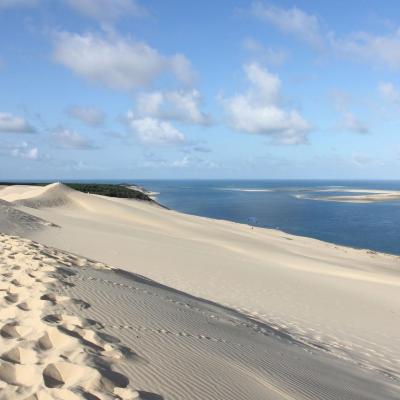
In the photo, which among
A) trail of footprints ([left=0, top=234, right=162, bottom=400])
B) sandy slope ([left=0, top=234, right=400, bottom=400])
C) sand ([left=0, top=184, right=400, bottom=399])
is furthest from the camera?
sand ([left=0, top=184, right=400, bottom=399])

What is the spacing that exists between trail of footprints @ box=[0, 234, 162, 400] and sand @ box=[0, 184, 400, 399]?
0.8 inches

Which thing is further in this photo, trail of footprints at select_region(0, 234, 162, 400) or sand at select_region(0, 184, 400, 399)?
sand at select_region(0, 184, 400, 399)

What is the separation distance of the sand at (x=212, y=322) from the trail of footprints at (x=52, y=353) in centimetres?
2

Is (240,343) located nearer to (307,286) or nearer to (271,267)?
(307,286)


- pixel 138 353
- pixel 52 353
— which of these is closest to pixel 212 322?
pixel 138 353

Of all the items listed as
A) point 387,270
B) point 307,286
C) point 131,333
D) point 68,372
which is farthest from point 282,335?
point 387,270

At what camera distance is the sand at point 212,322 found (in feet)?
13.3

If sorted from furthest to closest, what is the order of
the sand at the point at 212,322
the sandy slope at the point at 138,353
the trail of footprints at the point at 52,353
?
the sand at the point at 212,322 < the sandy slope at the point at 138,353 < the trail of footprints at the point at 52,353

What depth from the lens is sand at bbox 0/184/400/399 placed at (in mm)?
4043

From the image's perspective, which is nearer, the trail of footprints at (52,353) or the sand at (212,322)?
the trail of footprints at (52,353)

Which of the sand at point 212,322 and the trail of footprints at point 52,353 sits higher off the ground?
the trail of footprints at point 52,353

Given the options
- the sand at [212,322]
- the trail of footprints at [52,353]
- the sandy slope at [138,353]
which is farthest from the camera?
the sand at [212,322]

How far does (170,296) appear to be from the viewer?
848 cm

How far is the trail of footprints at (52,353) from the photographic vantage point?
337 cm
